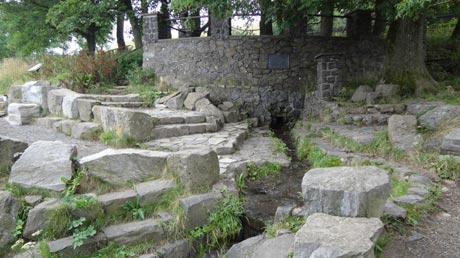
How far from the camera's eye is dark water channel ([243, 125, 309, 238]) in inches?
183

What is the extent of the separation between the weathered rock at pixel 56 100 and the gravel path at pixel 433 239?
7.84 meters

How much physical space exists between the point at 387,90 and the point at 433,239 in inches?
218

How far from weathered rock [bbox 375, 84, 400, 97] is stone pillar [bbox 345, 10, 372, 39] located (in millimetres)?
4287

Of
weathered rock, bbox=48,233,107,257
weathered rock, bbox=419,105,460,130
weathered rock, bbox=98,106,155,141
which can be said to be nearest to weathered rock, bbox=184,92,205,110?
weathered rock, bbox=98,106,155,141

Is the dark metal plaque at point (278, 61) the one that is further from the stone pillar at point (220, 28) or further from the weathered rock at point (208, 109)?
the weathered rock at point (208, 109)

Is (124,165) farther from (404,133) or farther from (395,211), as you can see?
(404,133)

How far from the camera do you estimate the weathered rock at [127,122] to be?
21.8ft

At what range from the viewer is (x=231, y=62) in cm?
1126

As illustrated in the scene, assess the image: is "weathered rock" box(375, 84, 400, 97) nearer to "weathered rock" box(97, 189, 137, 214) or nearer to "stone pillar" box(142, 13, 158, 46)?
"weathered rock" box(97, 189, 137, 214)

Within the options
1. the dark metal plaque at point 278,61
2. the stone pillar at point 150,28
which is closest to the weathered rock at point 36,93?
the stone pillar at point 150,28

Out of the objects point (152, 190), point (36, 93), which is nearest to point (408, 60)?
point (152, 190)

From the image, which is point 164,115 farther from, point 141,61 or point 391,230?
point 391,230

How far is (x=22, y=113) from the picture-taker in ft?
27.9

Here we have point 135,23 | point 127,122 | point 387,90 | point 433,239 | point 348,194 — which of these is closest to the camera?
point 348,194
